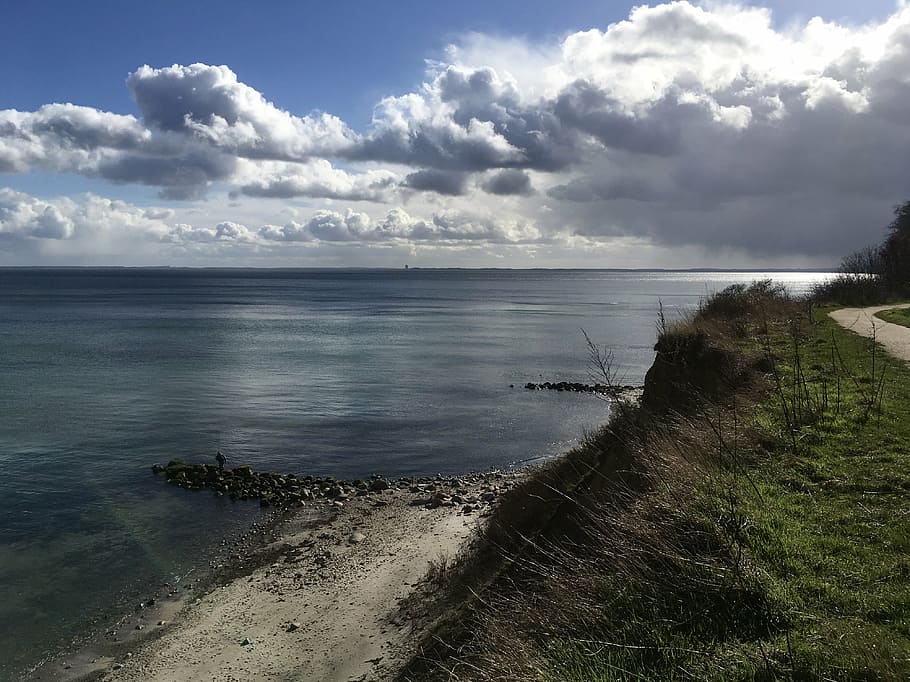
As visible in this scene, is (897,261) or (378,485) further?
(897,261)

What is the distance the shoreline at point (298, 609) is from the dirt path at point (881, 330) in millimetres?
14498

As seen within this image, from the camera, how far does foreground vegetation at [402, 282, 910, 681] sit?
6.71 metres

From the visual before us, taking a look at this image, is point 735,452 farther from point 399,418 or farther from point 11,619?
point 399,418

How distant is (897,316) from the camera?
34344 millimetres

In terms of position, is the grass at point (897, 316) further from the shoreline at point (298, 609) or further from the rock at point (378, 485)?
the rock at point (378, 485)

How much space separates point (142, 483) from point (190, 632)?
13.1 meters

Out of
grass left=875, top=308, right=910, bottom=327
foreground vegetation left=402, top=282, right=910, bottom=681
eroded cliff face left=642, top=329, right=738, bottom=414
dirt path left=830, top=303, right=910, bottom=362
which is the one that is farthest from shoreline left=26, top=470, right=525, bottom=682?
grass left=875, top=308, right=910, bottom=327

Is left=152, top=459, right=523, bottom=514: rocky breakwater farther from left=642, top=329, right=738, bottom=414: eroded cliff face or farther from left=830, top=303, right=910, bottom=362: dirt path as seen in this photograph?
left=830, top=303, right=910, bottom=362: dirt path

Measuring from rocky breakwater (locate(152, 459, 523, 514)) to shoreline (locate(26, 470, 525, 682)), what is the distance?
1.35 m

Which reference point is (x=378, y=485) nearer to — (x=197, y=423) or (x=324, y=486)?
(x=324, y=486)

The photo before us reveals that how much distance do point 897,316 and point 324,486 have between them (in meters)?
29.5

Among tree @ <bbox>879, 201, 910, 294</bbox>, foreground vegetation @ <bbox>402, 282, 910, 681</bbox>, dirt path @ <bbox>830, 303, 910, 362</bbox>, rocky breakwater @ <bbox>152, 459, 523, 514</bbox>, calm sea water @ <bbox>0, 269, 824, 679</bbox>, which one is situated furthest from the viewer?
tree @ <bbox>879, 201, 910, 294</bbox>

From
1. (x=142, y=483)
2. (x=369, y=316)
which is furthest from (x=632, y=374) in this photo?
(x=369, y=316)

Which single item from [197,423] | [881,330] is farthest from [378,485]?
[881,330]
